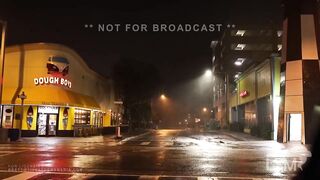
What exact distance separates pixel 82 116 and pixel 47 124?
5.34m

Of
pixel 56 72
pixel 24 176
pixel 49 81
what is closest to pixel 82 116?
pixel 56 72

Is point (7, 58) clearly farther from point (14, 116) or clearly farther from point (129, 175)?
point (129, 175)

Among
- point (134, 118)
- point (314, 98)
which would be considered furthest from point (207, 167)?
point (134, 118)

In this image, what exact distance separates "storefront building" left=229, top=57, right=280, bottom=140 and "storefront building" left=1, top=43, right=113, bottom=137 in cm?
1609

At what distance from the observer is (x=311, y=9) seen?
94.5 ft

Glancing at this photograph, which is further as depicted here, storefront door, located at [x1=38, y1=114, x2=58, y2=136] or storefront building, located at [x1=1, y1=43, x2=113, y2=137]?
storefront door, located at [x1=38, y1=114, x2=58, y2=136]

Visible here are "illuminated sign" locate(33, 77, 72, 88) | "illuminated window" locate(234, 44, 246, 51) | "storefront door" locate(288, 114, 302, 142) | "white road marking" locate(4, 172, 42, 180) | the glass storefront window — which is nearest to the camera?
"white road marking" locate(4, 172, 42, 180)

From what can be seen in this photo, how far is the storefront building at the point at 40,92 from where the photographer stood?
3216cm

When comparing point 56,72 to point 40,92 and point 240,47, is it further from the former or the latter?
point 240,47

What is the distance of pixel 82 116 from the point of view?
127 feet

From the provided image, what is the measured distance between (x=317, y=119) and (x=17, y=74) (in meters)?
32.0

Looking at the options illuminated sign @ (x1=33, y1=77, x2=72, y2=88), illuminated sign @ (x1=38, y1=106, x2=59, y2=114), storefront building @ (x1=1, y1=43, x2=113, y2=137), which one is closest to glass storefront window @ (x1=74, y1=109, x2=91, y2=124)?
storefront building @ (x1=1, y1=43, x2=113, y2=137)

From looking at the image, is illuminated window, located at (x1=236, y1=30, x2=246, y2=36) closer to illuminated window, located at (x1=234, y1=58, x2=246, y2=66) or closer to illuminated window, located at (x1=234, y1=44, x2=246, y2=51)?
illuminated window, located at (x1=234, y1=44, x2=246, y2=51)

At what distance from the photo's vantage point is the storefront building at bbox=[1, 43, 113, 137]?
32.2m
